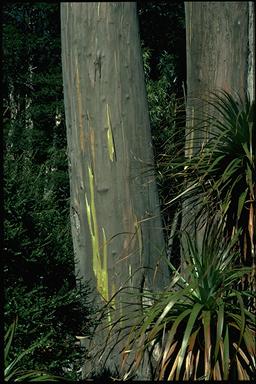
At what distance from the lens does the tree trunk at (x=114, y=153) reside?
616cm

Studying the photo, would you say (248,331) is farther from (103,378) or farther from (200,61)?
(200,61)

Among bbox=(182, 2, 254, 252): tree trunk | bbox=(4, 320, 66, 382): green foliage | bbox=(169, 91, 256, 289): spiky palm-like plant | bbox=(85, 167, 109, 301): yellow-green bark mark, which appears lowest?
bbox=(4, 320, 66, 382): green foliage

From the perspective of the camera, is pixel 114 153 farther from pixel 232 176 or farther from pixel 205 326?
pixel 205 326

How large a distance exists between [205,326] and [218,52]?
311 centimetres

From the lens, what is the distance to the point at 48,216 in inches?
247

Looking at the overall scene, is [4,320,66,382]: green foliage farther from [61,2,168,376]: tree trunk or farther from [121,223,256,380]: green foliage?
[61,2,168,376]: tree trunk

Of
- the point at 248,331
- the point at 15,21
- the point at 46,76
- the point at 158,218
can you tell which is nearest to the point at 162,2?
the point at 46,76

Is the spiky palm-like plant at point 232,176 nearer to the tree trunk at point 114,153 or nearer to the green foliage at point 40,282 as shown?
the tree trunk at point 114,153

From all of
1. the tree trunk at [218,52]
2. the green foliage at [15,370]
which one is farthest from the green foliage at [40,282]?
the tree trunk at [218,52]

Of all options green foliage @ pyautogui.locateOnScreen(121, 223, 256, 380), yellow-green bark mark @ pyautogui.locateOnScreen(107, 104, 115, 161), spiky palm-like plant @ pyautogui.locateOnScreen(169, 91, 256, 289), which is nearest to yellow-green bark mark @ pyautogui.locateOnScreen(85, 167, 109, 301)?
yellow-green bark mark @ pyautogui.locateOnScreen(107, 104, 115, 161)

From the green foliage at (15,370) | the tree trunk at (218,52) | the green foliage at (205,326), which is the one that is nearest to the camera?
the green foliage at (205,326)

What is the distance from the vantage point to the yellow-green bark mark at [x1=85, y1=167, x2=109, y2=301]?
6.25 metres

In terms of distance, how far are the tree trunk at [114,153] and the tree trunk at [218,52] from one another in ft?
1.52

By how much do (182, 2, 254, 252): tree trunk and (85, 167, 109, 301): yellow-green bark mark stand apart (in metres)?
0.76
